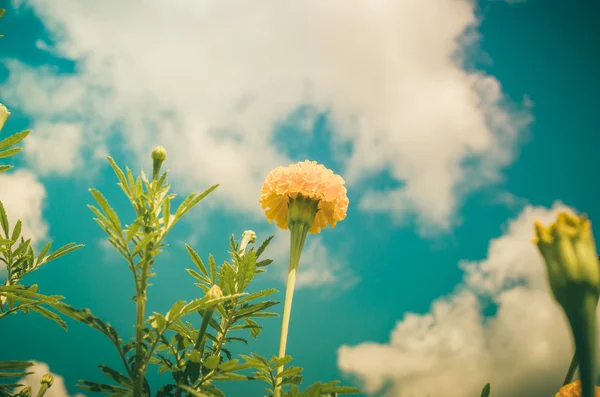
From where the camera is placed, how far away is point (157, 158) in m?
1.54

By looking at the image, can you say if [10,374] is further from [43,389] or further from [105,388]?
[43,389]

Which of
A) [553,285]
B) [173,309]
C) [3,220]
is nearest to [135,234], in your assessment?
[173,309]

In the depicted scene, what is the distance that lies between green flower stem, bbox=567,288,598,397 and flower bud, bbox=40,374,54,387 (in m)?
2.59

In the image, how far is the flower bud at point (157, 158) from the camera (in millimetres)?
1521

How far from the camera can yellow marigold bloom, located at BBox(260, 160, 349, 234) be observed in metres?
2.51

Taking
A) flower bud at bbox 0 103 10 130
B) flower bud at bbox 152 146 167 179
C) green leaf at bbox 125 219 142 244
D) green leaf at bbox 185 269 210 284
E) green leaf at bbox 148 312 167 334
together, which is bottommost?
green leaf at bbox 148 312 167 334

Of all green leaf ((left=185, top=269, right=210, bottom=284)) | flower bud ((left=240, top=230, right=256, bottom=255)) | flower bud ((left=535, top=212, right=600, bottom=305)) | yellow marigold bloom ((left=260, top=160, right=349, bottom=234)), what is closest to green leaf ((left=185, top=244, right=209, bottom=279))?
green leaf ((left=185, top=269, right=210, bottom=284))

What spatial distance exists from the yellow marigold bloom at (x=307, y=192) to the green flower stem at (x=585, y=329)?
177cm

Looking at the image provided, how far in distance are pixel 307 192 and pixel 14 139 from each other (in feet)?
5.15

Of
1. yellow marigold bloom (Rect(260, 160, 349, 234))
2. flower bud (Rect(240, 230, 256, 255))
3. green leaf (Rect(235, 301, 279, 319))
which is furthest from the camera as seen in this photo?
yellow marigold bloom (Rect(260, 160, 349, 234))

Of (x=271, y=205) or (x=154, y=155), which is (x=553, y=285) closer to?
(x=154, y=155)

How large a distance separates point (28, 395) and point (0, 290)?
2.13ft

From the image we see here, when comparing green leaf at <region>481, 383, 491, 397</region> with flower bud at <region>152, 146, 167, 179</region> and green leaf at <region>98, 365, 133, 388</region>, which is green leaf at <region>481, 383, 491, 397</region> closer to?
green leaf at <region>98, 365, 133, 388</region>

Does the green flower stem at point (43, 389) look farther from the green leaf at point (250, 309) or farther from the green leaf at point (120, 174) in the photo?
the green leaf at point (120, 174)
